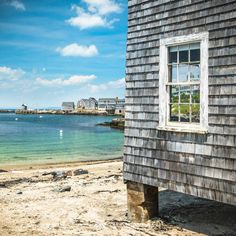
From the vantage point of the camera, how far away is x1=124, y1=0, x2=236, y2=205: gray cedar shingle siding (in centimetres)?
691

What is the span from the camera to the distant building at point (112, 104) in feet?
529

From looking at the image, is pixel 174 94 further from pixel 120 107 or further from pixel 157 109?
pixel 120 107

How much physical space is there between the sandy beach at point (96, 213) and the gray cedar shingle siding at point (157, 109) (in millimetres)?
1396

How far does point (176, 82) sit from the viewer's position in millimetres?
7910

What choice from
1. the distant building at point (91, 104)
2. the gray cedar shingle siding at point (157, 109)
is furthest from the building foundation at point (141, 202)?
the distant building at point (91, 104)

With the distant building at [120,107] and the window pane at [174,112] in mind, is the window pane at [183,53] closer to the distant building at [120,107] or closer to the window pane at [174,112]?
the window pane at [174,112]

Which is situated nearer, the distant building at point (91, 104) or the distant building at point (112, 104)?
the distant building at point (112, 104)

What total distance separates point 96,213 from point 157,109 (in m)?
3.90

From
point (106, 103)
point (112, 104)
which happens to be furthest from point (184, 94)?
point (106, 103)

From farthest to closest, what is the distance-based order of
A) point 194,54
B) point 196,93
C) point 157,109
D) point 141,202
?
point 141,202 < point 157,109 < point 194,54 < point 196,93

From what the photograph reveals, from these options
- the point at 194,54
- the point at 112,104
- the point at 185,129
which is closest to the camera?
the point at 185,129

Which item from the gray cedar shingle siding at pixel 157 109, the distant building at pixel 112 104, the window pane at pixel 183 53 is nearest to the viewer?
the gray cedar shingle siding at pixel 157 109

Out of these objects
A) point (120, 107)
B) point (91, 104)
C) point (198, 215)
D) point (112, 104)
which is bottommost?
point (198, 215)

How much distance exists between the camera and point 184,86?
7.91 meters
